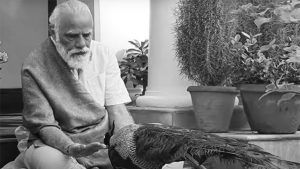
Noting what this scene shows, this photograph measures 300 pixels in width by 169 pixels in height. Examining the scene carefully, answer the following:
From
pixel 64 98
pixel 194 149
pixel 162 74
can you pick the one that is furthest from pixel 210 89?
pixel 194 149

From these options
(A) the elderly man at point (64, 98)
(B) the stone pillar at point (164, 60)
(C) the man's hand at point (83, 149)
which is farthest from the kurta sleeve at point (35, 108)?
(B) the stone pillar at point (164, 60)

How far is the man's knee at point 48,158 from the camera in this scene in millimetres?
3383

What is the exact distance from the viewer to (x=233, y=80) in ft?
17.5

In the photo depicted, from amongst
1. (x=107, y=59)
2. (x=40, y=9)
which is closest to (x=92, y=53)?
(x=107, y=59)

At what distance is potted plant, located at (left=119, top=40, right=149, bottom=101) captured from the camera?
6.51 m

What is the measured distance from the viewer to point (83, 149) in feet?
10.5

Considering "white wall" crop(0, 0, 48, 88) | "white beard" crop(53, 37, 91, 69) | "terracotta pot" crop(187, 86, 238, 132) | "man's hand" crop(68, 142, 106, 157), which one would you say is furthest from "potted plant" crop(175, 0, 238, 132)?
"white wall" crop(0, 0, 48, 88)

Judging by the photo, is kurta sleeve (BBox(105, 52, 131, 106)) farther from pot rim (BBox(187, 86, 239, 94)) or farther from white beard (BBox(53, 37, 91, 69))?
pot rim (BBox(187, 86, 239, 94))

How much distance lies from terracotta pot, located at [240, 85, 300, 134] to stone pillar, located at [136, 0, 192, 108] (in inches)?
23.6

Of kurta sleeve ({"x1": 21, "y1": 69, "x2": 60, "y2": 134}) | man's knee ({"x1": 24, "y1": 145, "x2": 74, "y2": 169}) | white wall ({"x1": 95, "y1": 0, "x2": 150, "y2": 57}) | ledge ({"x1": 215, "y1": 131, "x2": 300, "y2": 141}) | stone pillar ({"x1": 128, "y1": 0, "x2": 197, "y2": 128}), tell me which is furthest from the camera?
white wall ({"x1": 95, "y1": 0, "x2": 150, "y2": 57})

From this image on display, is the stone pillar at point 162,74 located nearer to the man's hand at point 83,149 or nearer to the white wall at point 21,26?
the man's hand at point 83,149

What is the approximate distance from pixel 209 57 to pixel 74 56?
1.73 meters

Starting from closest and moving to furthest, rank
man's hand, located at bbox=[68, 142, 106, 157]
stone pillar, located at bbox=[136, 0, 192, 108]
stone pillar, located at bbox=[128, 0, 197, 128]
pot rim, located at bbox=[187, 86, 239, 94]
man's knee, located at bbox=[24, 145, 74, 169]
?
man's hand, located at bbox=[68, 142, 106, 157] < man's knee, located at bbox=[24, 145, 74, 169] < pot rim, located at bbox=[187, 86, 239, 94] < stone pillar, located at bbox=[128, 0, 197, 128] < stone pillar, located at bbox=[136, 0, 192, 108]

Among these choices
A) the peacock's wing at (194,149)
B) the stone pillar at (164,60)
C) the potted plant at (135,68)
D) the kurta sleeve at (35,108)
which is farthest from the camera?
the potted plant at (135,68)
